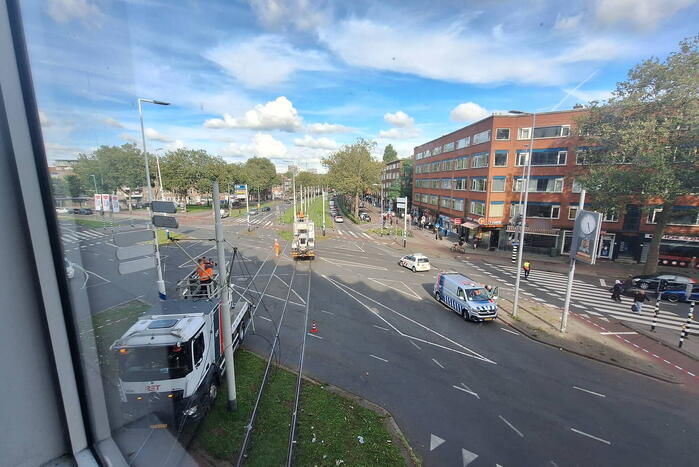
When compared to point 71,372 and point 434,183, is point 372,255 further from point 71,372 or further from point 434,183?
point 71,372

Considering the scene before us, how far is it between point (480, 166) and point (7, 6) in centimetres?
3561

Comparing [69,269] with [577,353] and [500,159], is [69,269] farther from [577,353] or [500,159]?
[500,159]

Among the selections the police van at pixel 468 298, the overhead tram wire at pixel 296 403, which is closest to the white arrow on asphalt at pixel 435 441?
the overhead tram wire at pixel 296 403

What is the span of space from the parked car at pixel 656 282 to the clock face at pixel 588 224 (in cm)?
1070

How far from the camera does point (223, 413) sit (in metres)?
7.54

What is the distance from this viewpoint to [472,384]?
9.58 meters

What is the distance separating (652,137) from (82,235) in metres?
26.9

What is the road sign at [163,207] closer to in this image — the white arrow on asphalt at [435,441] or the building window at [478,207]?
the white arrow on asphalt at [435,441]

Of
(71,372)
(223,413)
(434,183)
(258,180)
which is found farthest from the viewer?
(258,180)

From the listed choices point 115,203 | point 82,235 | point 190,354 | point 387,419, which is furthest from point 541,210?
point 82,235

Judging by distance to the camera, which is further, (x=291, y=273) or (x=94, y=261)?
(x=291, y=273)

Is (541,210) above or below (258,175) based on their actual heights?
below

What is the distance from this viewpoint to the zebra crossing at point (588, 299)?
15464mm

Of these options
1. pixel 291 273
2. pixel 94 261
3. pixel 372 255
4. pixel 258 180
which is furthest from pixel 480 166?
pixel 258 180
